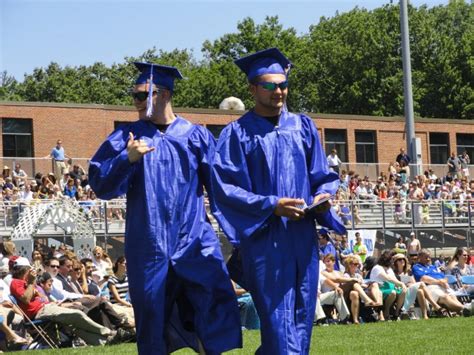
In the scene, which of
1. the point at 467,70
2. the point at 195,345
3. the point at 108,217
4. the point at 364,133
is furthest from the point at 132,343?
the point at 467,70

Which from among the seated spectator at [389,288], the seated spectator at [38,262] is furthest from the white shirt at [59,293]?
the seated spectator at [389,288]

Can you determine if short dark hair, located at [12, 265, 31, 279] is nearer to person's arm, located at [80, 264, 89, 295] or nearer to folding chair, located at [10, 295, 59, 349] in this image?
folding chair, located at [10, 295, 59, 349]

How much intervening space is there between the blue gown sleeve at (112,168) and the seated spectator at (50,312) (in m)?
6.79

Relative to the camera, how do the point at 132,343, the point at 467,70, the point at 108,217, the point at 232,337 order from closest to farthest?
the point at 232,337, the point at 132,343, the point at 108,217, the point at 467,70

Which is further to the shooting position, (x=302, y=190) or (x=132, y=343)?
(x=132, y=343)

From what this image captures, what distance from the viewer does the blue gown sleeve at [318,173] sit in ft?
24.2

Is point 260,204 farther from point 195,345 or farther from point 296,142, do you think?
→ point 195,345

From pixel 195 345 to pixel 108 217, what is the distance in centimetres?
1781

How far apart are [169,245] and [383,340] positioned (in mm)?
6425

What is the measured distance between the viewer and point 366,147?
52562mm

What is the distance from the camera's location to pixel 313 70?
242 feet

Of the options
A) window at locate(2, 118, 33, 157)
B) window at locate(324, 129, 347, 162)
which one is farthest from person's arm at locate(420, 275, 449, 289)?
window at locate(324, 129, 347, 162)

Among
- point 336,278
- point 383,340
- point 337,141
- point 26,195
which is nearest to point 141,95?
point 383,340

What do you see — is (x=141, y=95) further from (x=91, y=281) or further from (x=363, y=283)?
(x=363, y=283)
